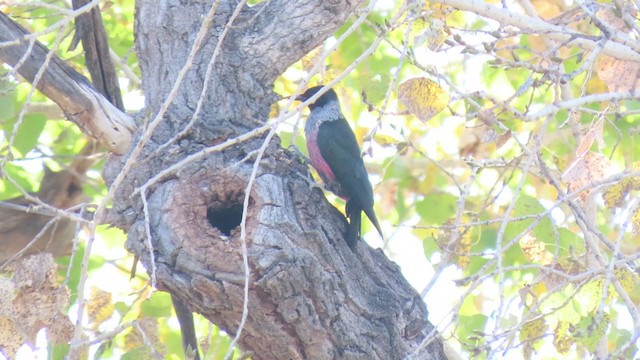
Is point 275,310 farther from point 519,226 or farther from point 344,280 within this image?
point 519,226

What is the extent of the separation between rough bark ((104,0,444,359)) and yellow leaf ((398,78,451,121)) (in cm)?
43

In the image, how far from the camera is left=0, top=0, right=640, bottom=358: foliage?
3121 mm

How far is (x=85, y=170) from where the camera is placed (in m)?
5.73

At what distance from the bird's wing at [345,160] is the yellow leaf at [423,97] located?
0.87 m

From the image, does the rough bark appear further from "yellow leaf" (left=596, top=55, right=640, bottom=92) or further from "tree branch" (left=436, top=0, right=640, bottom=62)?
"yellow leaf" (left=596, top=55, right=640, bottom=92)

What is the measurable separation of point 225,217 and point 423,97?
0.80 meters

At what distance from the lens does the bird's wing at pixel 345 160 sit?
4.58 m

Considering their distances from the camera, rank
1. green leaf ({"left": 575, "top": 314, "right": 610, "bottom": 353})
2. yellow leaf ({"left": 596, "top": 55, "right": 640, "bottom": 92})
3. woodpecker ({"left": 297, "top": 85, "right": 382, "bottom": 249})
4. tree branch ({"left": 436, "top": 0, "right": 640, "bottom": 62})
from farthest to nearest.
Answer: woodpecker ({"left": 297, "top": 85, "right": 382, "bottom": 249}), yellow leaf ({"left": 596, "top": 55, "right": 640, "bottom": 92}), tree branch ({"left": 436, "top": 0, "right": 640, "bottom": 62}), green leaf ({"left": 575, "top": 314, "right": 610, "bottom": 353})

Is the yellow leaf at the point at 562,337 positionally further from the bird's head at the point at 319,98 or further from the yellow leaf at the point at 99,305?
the bird's head at the point at 319,98

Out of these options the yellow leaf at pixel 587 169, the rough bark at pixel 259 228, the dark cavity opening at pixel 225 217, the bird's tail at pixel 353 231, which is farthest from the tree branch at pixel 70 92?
the yellow leaf at pixel 587 169

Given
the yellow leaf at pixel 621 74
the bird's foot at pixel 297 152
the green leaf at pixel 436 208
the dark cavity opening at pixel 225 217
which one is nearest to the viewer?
the dark cavity opening at pixel 225 217

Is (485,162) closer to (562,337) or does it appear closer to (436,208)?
(562,337)

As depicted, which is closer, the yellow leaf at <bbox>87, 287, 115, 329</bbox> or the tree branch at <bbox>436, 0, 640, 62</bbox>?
the tree branch at <bbox>436, 0, 640, 62</bbox>

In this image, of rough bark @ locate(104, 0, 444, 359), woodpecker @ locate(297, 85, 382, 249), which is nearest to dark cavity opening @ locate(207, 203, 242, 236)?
rough bark @ locate(104, 0, 444, 359)
